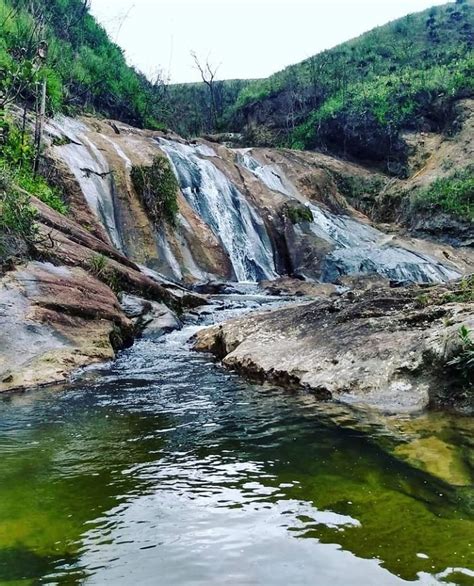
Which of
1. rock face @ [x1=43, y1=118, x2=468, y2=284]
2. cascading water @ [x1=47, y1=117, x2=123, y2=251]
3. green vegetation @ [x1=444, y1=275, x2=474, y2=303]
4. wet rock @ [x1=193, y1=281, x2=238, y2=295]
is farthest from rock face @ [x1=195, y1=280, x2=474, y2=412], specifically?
cascading water @ [x1=47, y1=117, x2=123, y2=251]

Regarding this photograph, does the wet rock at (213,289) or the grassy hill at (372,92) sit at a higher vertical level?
the grassy hill at (372,92)

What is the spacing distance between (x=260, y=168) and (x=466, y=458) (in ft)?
88.0

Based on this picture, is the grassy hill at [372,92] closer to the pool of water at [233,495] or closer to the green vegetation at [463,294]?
the green vegetation at [463,294]

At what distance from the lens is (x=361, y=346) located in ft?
23.7

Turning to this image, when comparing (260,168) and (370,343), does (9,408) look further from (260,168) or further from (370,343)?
(260,168)

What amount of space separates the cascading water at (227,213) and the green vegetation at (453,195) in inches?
494

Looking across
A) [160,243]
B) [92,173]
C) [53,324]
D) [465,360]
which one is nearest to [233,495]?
[465,360]

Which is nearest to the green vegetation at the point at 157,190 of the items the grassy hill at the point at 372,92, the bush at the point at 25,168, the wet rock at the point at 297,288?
the bush at the point at 25,168

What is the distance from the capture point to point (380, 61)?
152 feet

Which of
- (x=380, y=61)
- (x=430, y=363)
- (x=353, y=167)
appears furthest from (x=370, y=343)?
(x=380, y=61)

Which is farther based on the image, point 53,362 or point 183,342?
point 183,342

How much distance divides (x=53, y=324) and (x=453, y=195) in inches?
1071

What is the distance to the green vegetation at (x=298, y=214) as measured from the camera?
81.0ft

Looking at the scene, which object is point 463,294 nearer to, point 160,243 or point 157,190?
point 160,243
